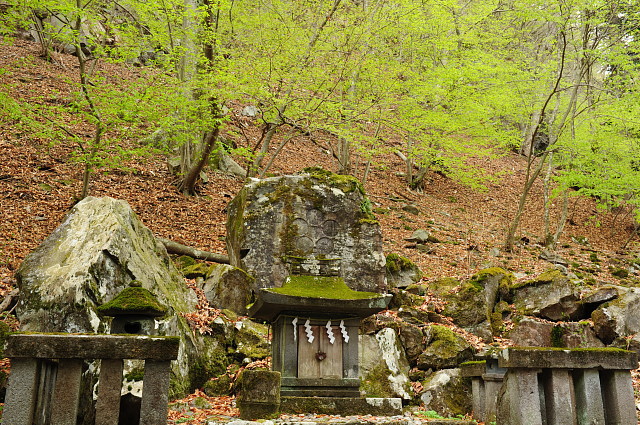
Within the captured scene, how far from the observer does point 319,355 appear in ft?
27.7

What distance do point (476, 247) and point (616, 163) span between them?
21.2 feet

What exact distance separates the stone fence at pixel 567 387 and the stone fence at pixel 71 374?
3.66m

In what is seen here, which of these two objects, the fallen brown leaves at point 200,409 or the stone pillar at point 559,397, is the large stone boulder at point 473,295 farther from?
the stone pillar at point 559,397

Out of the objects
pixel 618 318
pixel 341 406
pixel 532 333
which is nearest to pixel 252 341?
pixel 341 406

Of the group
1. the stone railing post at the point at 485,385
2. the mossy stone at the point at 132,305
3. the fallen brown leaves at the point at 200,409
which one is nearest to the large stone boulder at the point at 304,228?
the fallen brown leaves at the point at 200,409

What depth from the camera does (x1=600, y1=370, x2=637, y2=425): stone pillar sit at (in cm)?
527

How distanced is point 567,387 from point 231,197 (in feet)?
46.9

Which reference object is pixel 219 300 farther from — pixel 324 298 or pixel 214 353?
pixel 324 298

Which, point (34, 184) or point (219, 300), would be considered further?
point (34, 184)

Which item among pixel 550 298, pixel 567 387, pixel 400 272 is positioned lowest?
pixel 567 387

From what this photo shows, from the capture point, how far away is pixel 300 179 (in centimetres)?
1216

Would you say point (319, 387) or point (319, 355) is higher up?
point (319, 355)

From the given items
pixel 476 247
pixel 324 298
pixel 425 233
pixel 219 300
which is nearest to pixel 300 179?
pixel 219 300

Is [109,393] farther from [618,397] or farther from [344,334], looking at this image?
[618,397]
